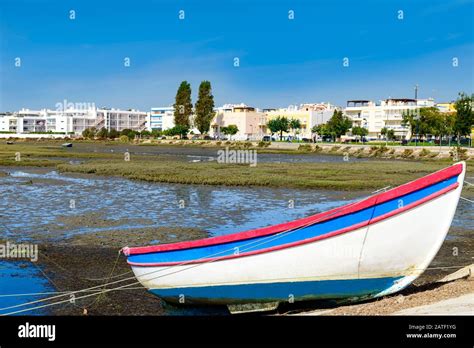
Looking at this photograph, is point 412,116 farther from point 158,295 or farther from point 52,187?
point 158,295

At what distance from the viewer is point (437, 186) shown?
37.6 ft

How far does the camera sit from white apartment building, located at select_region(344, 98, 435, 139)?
15188cm

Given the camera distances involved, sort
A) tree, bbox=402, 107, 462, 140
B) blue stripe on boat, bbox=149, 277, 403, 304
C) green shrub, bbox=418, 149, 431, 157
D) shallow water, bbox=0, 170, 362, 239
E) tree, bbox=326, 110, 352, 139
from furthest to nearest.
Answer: tree, bbox=326, 110, 352, 139 → tree, bbox=402, 107, 462, 140 → green shrub, bbox=418, 149, 431, 157 → shallow water, bbox=0, 170, 362, 239 → blue stripe on boat, bbox=149, 277, 403, 304

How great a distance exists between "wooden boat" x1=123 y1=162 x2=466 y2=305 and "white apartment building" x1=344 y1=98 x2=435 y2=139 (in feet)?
459

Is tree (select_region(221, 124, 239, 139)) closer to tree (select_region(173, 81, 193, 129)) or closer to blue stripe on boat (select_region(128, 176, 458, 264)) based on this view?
tree (select_region(173, 81, 193, 129))

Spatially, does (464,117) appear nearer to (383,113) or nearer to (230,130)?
(383,113)

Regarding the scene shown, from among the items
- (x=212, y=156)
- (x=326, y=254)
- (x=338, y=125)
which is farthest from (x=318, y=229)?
(x=338, y=125)

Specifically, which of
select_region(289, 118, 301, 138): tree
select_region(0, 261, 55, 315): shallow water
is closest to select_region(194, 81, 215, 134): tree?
select_region(289, 118, 301, 138): tree

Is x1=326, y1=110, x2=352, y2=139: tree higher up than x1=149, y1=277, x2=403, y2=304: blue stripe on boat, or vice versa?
x1=326, y1=110, x2=352, y2=139: tree

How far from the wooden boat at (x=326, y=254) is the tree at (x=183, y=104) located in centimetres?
13315

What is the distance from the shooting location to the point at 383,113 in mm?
156125

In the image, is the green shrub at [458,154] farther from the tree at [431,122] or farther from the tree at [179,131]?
the tree at [179,131]
